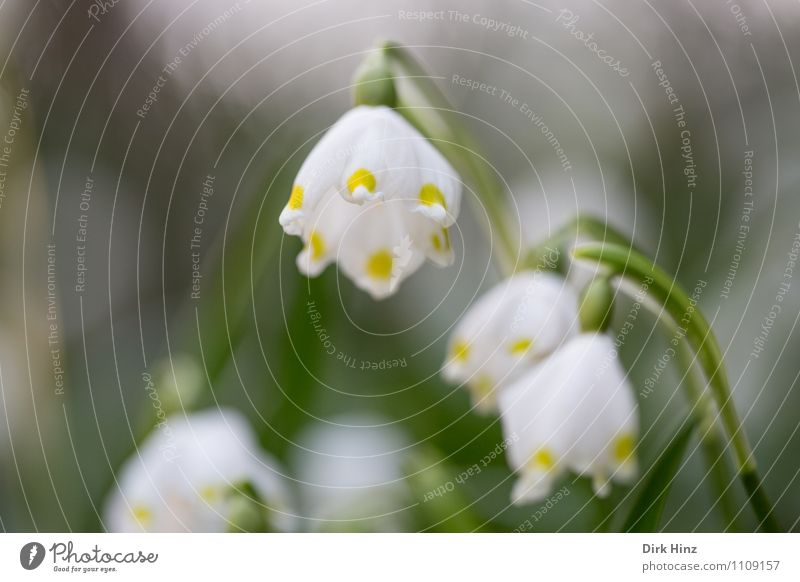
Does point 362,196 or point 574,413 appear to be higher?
point 362,196

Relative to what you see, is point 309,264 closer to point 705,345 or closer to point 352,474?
point 352,474

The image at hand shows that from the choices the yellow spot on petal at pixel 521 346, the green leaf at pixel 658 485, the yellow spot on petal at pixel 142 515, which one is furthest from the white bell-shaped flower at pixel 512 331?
the yellow spot on petal at pixel 142 515

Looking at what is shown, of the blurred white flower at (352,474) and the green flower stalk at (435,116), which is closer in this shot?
the green flower stalk at (435,116)

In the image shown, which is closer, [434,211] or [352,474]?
[434,211]

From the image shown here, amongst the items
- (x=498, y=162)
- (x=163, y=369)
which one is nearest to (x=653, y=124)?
(x=498, y=162)

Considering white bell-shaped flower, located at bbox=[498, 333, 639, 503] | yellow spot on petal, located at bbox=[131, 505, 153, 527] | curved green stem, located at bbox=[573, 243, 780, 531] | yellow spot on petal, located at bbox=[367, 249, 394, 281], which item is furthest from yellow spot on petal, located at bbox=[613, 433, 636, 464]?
yellow spot on petal, located at bbox=[131, 505, 153, 527]

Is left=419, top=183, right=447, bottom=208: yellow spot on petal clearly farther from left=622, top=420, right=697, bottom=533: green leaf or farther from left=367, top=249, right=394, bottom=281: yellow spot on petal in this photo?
left=622, top=420, right=697, bottom=533: green leaf

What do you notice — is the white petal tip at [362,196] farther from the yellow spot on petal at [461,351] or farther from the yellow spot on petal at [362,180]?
the yellow spot on petal at [461,351]

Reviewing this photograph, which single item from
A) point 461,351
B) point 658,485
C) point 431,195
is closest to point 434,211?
point 431,195
